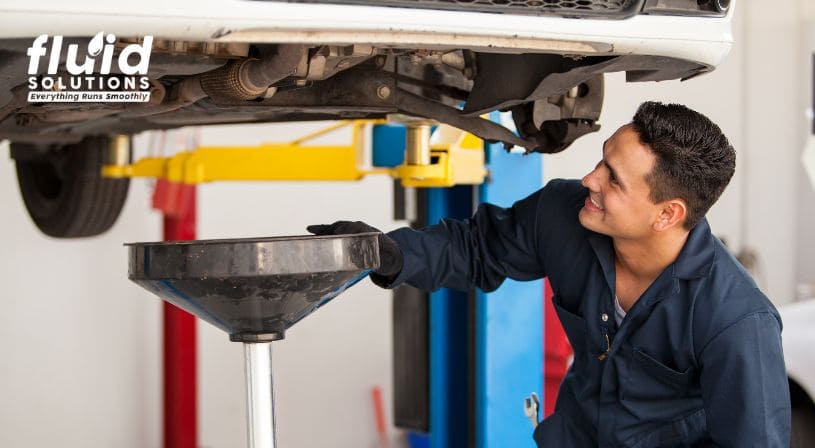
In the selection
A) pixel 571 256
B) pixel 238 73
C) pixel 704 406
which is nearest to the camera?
pixel 238 73

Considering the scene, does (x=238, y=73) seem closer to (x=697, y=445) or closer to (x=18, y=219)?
(x=697, y=445)

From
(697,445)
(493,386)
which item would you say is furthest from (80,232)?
(697,445)

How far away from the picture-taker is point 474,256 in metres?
2.09

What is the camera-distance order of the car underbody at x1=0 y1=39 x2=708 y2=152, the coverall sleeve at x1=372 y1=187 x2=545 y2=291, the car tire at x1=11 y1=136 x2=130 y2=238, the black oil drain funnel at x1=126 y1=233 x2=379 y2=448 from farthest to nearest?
1. the car tire at x1=11 y1=136 x2=130 y2=238
2. the coverall sleeve at x1=372 y1=187 x2=545 y2=291
3. the car underbody at x1=0 y1=39 x2=708 y2=152
4. the black oil drain funnel at x1=126 y1=233 x2=379 y2=448

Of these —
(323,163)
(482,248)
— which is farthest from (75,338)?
(482,248)

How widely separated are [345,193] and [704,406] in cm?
331

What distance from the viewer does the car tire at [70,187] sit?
3242 mm

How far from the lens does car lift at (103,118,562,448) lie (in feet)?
8.61

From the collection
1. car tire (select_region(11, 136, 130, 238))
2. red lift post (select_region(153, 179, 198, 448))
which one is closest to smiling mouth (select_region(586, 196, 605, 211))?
car tire (select_region(11, 136, 130, 238))

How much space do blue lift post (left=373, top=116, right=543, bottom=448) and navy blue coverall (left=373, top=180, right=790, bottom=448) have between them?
1.55 ft

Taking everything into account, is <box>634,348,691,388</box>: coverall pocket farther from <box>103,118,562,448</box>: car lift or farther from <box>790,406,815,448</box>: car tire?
<box>790,406,815,448</box>: car tire

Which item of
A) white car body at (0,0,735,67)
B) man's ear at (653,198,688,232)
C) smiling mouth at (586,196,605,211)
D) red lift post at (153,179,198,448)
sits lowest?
red lift post at (153,179,198,448)

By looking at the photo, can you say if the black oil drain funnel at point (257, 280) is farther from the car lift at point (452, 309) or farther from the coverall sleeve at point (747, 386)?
the car lift at point (452, 309)

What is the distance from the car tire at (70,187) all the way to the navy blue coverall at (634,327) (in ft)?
5.19
